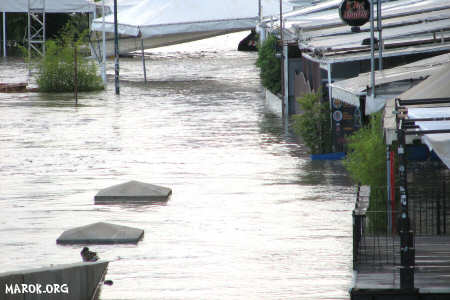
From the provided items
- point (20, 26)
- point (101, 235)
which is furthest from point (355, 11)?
point (20, 26)

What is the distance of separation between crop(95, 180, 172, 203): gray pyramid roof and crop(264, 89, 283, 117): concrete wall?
13049mm

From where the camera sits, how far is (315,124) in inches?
854

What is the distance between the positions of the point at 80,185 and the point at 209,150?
4.95 meters

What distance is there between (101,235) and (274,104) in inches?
721

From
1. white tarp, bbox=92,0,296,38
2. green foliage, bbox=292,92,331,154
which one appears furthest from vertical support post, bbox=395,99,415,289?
white tarp, bbox=92,0,296,38

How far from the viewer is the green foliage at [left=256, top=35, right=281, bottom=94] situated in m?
31.5

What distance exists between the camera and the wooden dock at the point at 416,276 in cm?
993

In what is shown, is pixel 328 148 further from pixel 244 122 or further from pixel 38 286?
pixel 38 286

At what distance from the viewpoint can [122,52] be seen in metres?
56.3

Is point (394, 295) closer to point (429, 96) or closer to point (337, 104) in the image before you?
point (429, 96)

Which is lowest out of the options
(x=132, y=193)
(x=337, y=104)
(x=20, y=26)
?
(x=132, y=193)

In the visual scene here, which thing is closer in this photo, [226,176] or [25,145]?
[226,176]

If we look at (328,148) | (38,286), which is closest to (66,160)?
(328,148)

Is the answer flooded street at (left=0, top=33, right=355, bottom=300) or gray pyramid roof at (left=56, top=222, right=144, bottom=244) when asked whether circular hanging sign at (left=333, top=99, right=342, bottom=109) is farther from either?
gray pyramid roof at (left=56, top=222, right=144, bottom=244)
